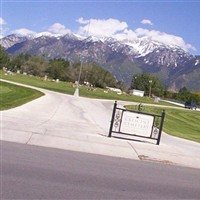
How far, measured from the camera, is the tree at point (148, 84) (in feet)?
562

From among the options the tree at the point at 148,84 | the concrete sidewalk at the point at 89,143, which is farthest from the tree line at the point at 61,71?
the concrete sidewalk at the point at 89,143

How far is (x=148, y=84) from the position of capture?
574ft

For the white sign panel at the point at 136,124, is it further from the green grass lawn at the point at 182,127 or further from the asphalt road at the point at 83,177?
the green grass lawn at the point at 182,127

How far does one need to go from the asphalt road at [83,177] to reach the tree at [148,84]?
156972 mm

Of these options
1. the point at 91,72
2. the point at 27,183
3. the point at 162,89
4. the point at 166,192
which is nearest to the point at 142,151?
the point at 166,192

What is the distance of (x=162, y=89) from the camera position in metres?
173

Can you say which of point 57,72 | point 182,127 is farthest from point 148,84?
point 182,127

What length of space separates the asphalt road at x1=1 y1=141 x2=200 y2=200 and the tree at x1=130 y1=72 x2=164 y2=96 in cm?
15697

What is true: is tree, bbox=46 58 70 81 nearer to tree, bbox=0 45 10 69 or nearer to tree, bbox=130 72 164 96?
tree, bbox=0 45 10 69

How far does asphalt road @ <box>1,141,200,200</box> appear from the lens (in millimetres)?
7939

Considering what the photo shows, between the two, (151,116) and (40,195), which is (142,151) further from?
(40,195)

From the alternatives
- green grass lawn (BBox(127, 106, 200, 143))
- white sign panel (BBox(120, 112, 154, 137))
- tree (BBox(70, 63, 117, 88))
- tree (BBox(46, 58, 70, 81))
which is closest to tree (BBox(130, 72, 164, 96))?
tree (BBox(70, 63, 117, 88))

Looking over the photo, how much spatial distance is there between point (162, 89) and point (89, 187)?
546 feet

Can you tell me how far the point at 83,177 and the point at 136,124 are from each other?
28.0ft
